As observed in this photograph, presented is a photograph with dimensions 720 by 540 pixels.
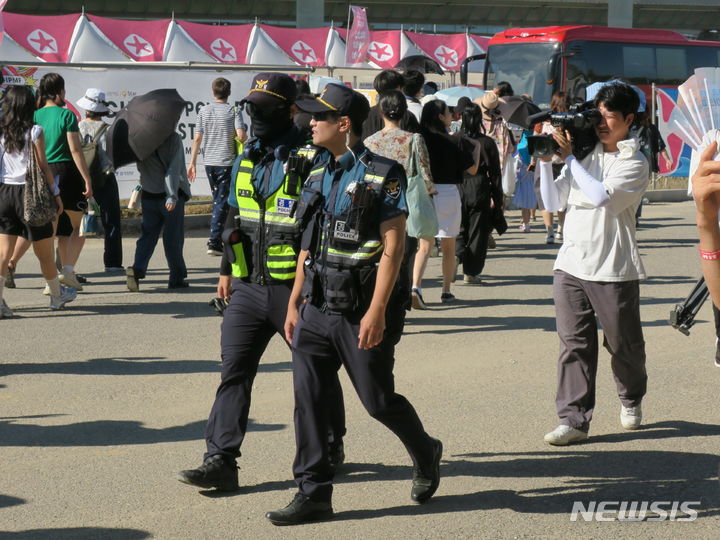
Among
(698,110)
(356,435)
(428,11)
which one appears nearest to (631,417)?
(356,435)

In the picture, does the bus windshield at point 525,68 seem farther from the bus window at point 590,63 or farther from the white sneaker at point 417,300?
the white sneaker at point 417,300

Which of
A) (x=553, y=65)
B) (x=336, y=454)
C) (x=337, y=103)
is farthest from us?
(x=553, y=65)

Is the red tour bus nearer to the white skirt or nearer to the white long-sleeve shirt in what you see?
the white skirt

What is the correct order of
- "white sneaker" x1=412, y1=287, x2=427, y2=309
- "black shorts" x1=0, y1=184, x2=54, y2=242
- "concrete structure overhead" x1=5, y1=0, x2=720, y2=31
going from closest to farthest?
"black shorts" x1=0, y1=184, x2=54, y2=242, "white sneaker" x1=412, y1=287, x2=427, y2=309, "concrete structure overhead" x1=5, y1=0, x2=720, y2=31

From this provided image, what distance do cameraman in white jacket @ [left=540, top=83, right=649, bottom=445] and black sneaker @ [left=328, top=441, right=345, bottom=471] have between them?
1.14m

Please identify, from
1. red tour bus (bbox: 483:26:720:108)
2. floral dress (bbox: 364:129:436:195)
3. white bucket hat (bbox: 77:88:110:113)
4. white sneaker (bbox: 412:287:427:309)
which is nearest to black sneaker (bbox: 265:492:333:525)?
floral dress (bbox: 364:129:436:195)

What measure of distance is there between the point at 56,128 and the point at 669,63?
2378 centimetres

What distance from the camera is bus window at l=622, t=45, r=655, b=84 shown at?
1161 inches

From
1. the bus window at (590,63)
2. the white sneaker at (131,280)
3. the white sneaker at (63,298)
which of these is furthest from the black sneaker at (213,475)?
the bus window at (590,63)

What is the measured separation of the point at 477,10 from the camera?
53.0m

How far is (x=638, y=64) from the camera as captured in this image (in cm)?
2984

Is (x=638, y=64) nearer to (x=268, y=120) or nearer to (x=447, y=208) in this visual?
(x=447, y=208)

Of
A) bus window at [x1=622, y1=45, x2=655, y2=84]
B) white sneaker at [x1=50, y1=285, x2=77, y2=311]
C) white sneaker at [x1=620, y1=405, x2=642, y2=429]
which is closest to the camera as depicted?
white sneaker at [x1=620, y1=405, x2=642, y2=429]

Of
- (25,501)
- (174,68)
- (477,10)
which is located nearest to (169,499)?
(25,501)
